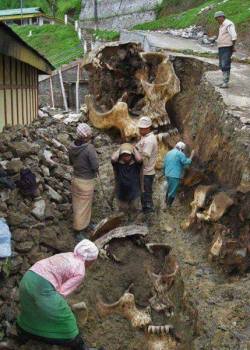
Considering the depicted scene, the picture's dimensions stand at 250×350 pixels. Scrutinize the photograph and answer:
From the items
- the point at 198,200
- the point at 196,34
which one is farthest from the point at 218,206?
the point at 196,34

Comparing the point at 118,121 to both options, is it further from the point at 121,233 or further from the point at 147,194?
the point at 121,233

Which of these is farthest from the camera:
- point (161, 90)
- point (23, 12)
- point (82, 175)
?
point (23, 12)

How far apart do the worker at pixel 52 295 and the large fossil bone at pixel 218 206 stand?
111 inches

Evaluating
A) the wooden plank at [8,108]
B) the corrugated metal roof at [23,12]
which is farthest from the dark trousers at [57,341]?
the corrugated metal roof at [23,12]

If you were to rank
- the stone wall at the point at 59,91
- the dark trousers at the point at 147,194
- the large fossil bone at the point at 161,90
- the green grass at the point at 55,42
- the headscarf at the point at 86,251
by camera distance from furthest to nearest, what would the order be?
the green grass at the point at 55,42 < the stone wall at the point at 59,91 < the large fossil bone at the point at 161,90 < the dark trousers at the point at 147,194 < the headscarf at the point at 86,251

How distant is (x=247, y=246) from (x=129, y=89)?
23.5ft

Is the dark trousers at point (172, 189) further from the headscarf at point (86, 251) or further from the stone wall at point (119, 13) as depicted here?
the stone wall at point (119, 13)

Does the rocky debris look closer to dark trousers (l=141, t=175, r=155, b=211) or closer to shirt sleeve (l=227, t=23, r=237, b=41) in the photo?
shirt sleeve (l=227, t=23, r=237, b=41)

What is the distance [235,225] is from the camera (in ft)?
24.0

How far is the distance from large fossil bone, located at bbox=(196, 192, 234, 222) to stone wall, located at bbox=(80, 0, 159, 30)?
37.1m

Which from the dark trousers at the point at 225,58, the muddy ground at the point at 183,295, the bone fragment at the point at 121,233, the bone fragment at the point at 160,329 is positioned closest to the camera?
the muddy ground at the point at 183,295

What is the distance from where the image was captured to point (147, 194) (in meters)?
8.81

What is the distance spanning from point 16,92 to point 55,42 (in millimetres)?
30766

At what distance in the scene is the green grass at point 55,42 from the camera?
35.4 meters
